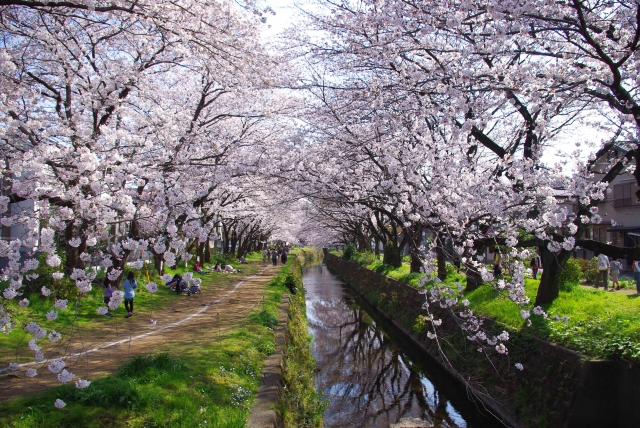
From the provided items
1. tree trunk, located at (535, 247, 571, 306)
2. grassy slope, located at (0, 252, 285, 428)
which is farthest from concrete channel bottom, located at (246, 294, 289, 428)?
tree trunk, located at (535, 247, 571, 306)

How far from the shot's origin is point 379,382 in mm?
11172

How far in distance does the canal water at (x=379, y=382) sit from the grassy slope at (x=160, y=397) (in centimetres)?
290

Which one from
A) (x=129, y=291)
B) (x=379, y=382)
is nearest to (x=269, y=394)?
(x=379, y=382)

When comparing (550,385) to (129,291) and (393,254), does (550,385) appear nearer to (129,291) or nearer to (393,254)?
(129,291)

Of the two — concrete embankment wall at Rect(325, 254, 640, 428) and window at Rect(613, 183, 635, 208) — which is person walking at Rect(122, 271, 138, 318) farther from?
window at Rect(613, 183, 635, 208)

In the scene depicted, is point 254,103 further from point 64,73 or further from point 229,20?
point 229,20

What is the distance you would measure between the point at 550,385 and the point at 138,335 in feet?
26.3

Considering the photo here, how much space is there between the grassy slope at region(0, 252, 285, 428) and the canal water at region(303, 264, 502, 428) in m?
2.90

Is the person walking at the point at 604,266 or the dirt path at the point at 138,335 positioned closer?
the dirt path at the point at 138,335

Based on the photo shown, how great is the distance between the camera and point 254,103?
13.2 meters

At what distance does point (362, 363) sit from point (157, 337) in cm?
580

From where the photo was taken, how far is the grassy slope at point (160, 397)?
4.67 m

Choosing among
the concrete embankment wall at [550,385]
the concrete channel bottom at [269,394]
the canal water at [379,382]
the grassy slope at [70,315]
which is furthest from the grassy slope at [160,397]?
the concrete embankment wall at [550,385]

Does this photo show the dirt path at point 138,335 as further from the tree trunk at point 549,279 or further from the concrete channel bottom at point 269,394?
the tree trunk at point 549,279
